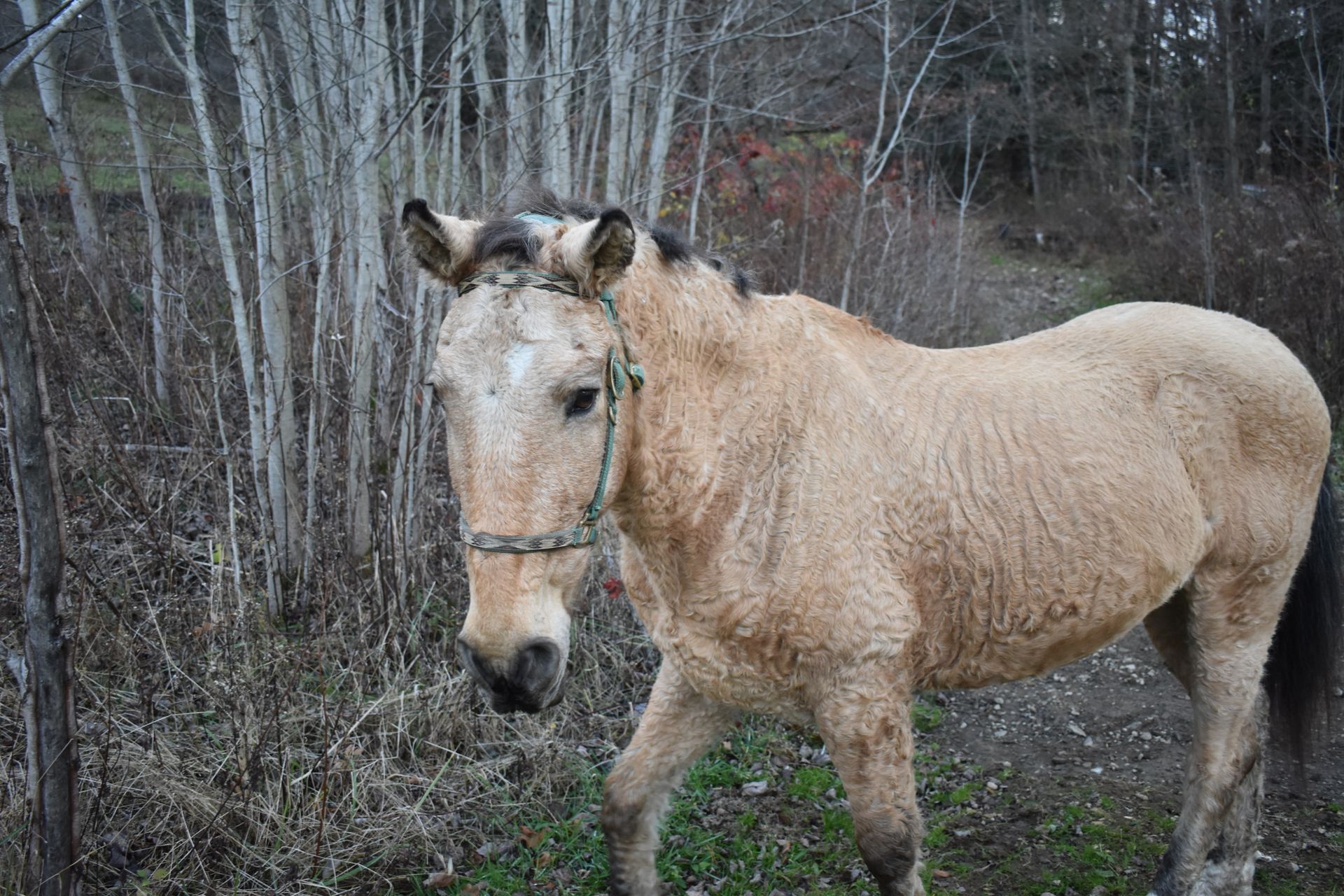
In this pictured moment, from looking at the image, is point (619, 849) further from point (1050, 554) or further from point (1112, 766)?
point (1112, 766)

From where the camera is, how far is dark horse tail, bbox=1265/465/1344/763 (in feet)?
11.6

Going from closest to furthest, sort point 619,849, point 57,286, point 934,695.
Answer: point 619,849 → point 934,695 → point 57,286

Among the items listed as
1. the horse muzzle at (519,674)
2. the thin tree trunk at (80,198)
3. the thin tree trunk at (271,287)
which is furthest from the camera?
the thin tree trunk at (80,198)

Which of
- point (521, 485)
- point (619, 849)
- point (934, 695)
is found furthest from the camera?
point (934, 695)

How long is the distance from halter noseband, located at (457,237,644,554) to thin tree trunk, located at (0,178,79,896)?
108cm

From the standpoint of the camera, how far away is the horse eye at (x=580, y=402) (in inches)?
78.5

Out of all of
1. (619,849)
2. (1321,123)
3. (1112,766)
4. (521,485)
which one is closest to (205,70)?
(521,485)

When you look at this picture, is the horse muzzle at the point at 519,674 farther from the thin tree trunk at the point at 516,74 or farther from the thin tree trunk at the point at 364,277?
the thin tree trunk at the point at 516,74

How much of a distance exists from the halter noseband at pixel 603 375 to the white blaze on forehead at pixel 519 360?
0.55ft

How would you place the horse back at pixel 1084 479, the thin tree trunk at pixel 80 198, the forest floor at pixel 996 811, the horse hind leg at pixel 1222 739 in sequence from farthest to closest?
the thin tree trunk at pixel 80 198 < the forest floor at pixel 996 811 < the horse hind leg at pixel 1222 739 < the horse back at pixel 1084 479

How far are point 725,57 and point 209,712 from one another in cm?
680

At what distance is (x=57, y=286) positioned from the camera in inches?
219

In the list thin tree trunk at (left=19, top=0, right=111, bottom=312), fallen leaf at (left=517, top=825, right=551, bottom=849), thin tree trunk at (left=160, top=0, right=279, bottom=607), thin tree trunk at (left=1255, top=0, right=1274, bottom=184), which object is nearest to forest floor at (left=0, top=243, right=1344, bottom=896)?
fallen leaf at (left=517, top=825, right=551, bottom=849)

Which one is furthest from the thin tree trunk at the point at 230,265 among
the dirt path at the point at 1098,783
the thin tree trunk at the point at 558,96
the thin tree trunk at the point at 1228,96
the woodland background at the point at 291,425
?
the thin tree trunk at the point at 1228,96
